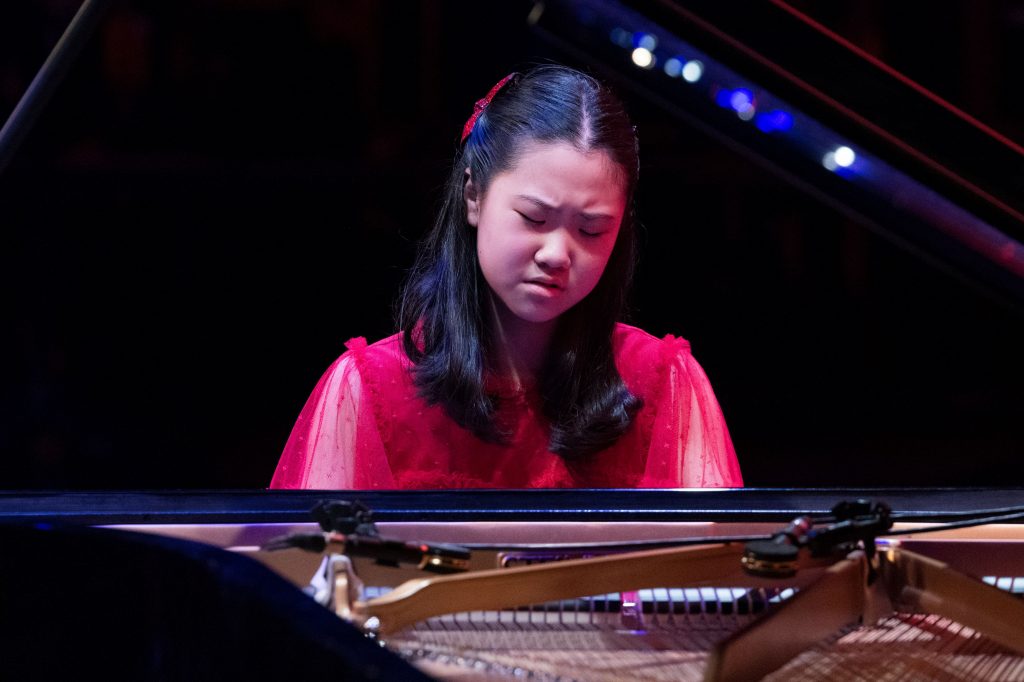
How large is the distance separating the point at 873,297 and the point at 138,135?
2318 millimetres

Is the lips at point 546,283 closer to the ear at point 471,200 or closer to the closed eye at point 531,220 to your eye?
the closed eye at point 531,220

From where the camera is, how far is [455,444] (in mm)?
1891

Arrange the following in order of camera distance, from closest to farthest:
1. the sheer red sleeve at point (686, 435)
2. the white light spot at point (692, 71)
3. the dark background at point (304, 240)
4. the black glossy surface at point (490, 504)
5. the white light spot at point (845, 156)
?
the black glossy surface at point (490, 504) < the white light spot at point (845, 156) < the white light spot at point (692, 71) < the sheer red sleeve at point (686, 435) < the dark background at point (304, 240)

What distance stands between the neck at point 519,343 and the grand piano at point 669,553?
1.67 ft

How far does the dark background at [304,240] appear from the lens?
333cm

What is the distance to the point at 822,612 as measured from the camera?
115 cm

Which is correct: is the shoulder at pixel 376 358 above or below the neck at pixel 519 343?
below

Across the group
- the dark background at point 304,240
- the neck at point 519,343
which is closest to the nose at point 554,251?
the neck at point 519,343

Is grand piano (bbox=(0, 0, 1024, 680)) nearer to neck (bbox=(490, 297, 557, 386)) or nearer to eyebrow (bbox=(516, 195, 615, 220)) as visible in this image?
eyebrow (bbox=(516, 195, 615, 220))

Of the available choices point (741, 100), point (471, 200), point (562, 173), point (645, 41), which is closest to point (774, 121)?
point (741, 100)

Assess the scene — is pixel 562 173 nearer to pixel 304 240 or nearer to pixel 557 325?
pixel 557 325

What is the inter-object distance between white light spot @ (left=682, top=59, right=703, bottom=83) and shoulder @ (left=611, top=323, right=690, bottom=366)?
21.9 inches

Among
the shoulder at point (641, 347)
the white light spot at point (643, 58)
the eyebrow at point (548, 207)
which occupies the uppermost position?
the white light spot at point (643, 58)

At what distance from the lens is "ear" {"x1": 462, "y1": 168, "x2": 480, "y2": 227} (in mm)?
1834
